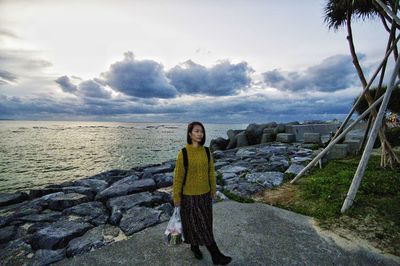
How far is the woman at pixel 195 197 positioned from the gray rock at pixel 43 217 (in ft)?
9.62

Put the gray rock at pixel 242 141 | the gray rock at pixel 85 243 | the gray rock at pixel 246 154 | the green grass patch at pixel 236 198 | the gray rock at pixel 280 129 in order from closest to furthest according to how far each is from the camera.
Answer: the gray rock at pixel 85 243 < the green grass patch at pixel 236 198 < the gray rock at pixel 246 154 < the gray rock at pixel 280 129 < the gray rock at pixel 242 141

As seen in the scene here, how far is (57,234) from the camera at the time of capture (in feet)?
11.2

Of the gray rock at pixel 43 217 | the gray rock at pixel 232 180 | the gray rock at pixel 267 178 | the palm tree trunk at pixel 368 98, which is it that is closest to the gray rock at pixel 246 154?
the gray rock at pixel 267 178

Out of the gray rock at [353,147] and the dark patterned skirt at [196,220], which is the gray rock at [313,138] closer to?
the gray rock at [353,147]

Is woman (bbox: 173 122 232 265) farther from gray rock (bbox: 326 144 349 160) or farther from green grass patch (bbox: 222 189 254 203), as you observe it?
gray rock (bbox: 326 144 349 160)

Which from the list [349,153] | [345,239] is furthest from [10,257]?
[349,153]

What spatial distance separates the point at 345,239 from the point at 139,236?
9.78ft

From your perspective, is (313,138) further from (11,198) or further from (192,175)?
(11,198)

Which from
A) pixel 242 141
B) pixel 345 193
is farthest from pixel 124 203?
pixel 242 141

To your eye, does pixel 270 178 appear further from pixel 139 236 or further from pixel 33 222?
pixel 33 222

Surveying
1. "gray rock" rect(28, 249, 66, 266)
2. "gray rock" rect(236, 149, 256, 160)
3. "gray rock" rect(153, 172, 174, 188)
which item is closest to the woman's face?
"gray rock" rect(28, 249, 66, 266)

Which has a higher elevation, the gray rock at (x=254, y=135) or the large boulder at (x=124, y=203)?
the gray rock at (x=254, y=135)

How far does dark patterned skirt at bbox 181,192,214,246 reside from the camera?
2.74 m

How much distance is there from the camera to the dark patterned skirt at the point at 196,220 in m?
2.74
